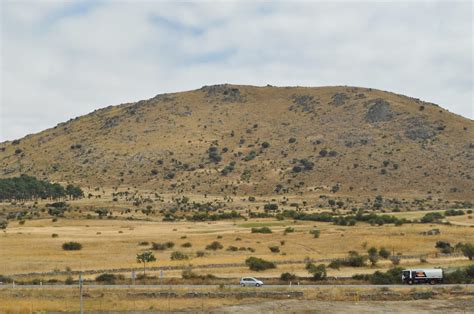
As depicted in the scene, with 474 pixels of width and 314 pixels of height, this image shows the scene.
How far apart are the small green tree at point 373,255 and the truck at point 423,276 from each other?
1091 cm

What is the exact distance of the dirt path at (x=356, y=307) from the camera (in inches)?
1427

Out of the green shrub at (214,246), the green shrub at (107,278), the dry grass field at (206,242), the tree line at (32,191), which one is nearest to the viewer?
the green shrub at (107,278)

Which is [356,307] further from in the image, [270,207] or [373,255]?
[270,207]

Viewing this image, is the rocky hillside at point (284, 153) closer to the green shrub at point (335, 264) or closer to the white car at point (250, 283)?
the green shrub at point (335, 264)

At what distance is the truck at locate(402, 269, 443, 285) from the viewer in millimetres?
46156

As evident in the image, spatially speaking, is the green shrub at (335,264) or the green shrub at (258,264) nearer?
the green shrub at (258,264)

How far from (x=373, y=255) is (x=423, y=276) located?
15154mm

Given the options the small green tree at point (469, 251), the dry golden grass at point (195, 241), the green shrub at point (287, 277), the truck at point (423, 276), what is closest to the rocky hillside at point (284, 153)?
the dry golden grass at point (195, 241)

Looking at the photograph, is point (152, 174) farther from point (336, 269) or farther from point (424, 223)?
point (336, 269)

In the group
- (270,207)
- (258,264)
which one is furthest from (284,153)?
(258,264)

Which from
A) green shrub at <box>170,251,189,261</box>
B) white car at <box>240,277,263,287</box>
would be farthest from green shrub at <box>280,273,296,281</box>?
green shrub at <box>170,251,189,261</box>

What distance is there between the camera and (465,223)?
94.1 m

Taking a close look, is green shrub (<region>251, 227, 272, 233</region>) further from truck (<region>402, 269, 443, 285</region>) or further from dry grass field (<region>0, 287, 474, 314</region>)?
dry grass field (<region>0, 287, 474, 314</region>)

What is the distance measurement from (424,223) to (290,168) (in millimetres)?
68588
